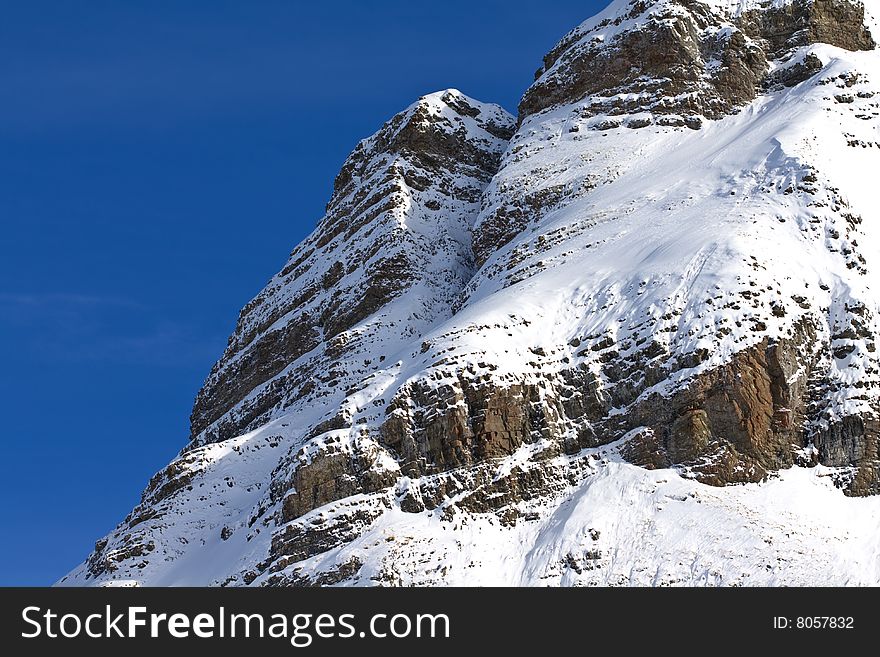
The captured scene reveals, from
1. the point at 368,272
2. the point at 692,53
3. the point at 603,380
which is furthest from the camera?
the point at 692,53

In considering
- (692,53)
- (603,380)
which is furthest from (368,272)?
(603,380)

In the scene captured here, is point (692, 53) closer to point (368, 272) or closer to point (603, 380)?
point (368, 272)

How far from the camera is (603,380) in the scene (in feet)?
264

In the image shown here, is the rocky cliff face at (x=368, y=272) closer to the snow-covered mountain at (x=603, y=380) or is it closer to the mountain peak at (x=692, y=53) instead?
the snow-covered mountain at (x=603, y=380)

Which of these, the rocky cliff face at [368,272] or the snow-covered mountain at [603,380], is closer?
the snow-covered mountain at [603,380]

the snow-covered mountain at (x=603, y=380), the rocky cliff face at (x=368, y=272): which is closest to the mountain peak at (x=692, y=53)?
the snow-covered mountain at (x=603, y=380)

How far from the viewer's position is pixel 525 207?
103250 mm

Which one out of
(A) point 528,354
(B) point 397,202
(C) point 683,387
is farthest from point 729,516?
(B) point 397,202

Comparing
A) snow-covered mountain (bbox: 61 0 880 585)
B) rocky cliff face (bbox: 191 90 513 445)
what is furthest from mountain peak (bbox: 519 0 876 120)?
rocky cliff face (bbox: 191 90 513 445)

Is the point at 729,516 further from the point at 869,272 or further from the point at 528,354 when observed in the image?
the point at 869,272

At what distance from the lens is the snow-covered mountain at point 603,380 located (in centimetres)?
7362

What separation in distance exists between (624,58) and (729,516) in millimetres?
49507
